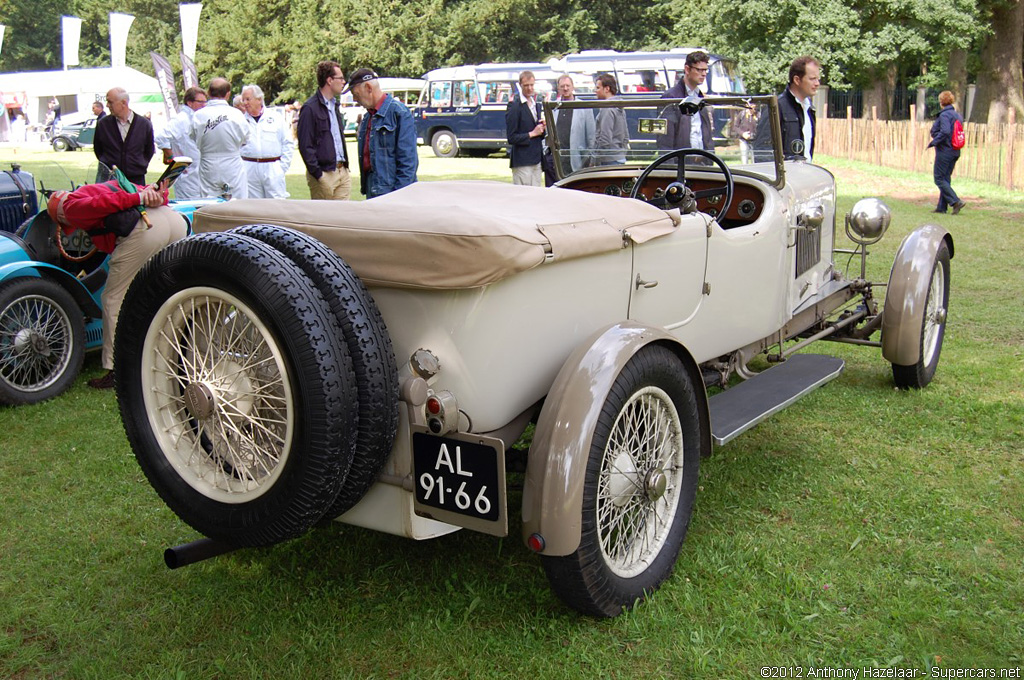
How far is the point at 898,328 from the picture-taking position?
4.64m

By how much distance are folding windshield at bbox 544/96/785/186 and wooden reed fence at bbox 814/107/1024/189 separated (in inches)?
512

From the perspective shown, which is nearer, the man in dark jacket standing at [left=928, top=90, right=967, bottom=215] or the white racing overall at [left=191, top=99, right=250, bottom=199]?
the white racing overall at [left=191, top=99, right=250, bottom=199]

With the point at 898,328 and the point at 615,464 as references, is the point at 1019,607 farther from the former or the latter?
the point at 898,328

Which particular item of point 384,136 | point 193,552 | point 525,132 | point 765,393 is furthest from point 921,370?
point 525,132

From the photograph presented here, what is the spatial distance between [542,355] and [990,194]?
15095mm

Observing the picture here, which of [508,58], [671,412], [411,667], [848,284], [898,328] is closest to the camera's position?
[411,667]

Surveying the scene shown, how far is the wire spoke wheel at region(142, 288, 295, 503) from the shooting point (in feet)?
8.50

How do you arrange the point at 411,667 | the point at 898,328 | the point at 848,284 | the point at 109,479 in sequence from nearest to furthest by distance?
1. the point at 411,667
2. the point at 109,479
3. the point at 898,328
4. the point at 848,284

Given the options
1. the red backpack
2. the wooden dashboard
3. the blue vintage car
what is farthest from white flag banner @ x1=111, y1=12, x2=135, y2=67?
the wooden dashboard

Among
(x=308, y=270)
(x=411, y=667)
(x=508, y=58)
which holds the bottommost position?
(x=411, y=667)

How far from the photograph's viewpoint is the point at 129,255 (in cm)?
518

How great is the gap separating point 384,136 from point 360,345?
5.17 m

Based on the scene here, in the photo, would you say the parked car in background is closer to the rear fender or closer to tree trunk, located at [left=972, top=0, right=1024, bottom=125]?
the rear fender

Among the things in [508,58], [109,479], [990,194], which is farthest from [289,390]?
[508,58]
